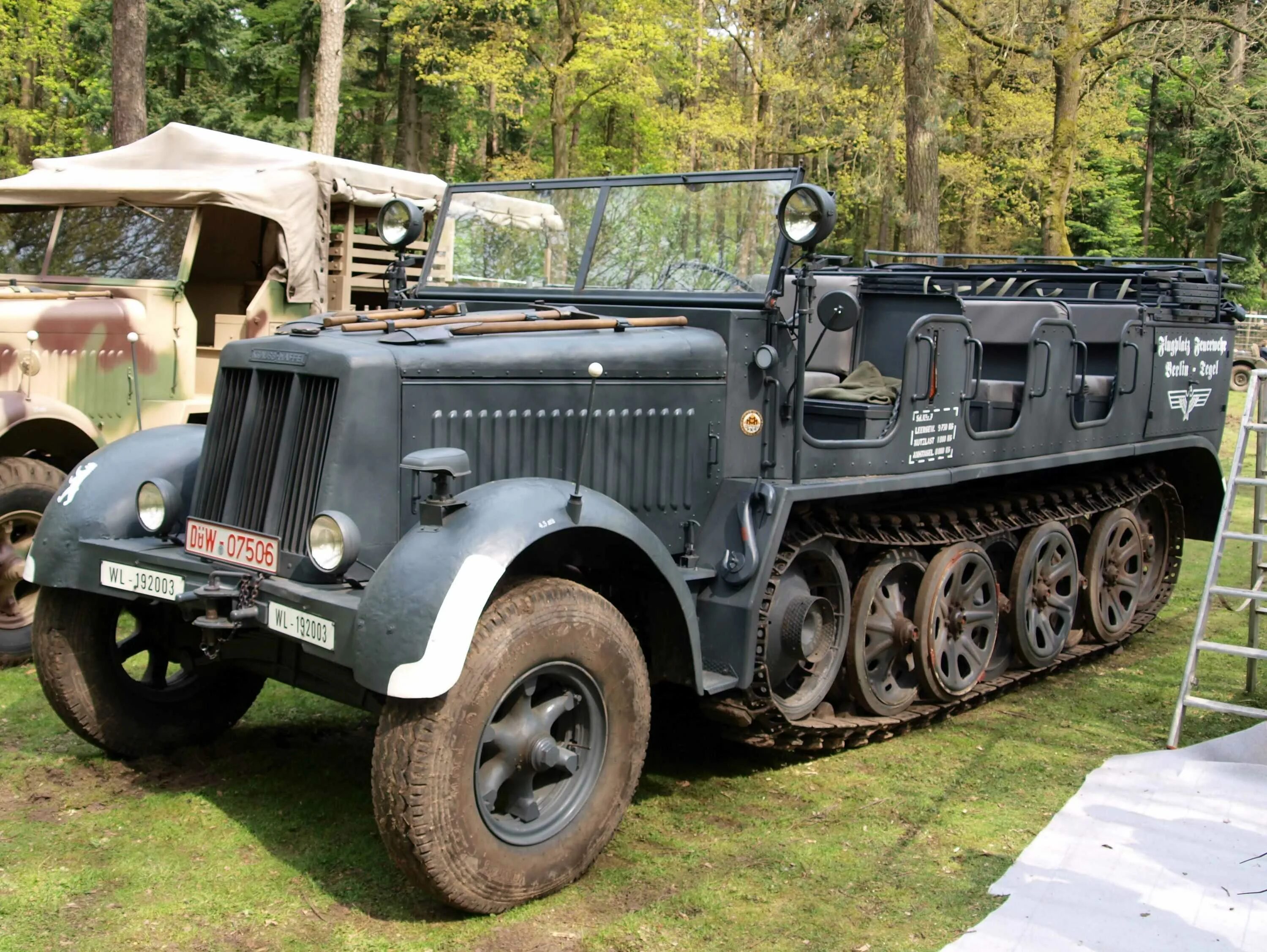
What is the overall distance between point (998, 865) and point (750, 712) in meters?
1.19

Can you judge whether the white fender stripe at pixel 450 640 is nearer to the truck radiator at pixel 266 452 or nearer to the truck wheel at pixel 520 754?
the truck wheel at pixel 520 754

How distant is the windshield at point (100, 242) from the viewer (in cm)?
855

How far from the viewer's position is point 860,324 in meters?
7.03

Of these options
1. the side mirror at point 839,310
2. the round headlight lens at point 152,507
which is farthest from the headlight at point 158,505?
the side mirror at point 839,310

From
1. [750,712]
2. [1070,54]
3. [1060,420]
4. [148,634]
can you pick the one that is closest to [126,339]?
[148,634]

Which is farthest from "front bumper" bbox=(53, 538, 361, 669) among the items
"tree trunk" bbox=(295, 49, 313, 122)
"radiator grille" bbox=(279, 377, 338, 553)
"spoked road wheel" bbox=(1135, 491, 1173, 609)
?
"tree trunk" bbox=(295, 49, 313, 122)

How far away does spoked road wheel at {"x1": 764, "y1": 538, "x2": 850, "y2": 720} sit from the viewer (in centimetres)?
546

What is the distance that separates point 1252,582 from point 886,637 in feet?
7.43

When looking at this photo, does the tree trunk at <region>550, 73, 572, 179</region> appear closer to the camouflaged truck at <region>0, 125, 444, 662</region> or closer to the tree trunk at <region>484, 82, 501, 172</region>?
the tree trunk at <region>484, 82, 501, 172</region>

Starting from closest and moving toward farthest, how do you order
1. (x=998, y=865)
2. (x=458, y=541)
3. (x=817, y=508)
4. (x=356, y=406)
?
(x=458, y=541) → (x=356, y=406) → (x=998, y=865) → (x=817, y=508)

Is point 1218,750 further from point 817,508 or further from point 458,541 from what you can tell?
point 458,541

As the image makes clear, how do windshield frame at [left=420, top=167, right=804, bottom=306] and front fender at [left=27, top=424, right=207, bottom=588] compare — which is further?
windshield frame at [left=420, top=167, right=804, bottom=306]

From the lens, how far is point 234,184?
8.78 metres

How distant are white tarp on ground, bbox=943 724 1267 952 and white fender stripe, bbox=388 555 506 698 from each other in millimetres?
1735
